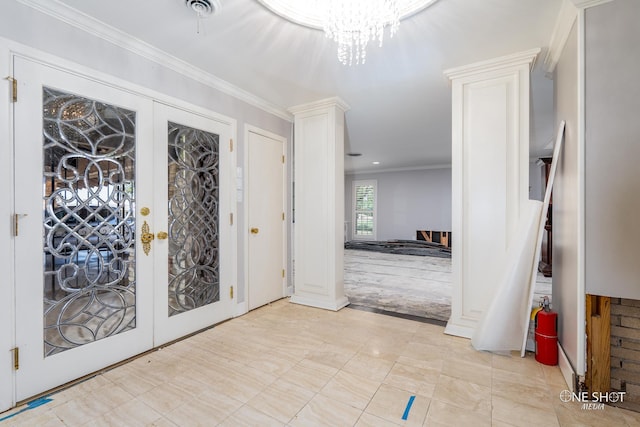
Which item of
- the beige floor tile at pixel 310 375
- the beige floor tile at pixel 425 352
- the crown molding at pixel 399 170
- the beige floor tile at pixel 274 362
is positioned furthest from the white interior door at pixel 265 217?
the crown molding at pixel 399 170

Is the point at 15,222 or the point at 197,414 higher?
the point at 15,222

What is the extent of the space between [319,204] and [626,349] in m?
2.69

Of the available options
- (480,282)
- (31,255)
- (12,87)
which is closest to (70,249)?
(31,255)

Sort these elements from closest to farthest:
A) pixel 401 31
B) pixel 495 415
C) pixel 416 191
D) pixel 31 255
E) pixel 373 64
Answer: pixel 495 415 < pixel 31 255 < pixel 401 31 < pixel 373 64 < pixel 416 191

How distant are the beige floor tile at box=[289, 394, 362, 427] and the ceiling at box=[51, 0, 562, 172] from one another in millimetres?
2456

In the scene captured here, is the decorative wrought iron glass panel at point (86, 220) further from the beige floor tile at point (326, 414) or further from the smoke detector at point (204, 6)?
the beige floor tile at point (326, 414)

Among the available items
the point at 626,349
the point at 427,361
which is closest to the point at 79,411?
the point at 427,361

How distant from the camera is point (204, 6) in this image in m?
1.82

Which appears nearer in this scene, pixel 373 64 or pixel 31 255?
pixel 31 255

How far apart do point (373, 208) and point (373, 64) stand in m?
7.54

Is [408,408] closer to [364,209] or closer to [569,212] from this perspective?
[569,212]

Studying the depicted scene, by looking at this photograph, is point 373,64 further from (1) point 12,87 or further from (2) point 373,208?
(2) point 373,208

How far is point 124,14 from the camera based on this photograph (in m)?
1.93

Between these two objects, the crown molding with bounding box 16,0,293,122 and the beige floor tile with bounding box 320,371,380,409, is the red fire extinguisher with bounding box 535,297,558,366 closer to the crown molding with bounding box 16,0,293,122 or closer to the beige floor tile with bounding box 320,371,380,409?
the beige floor tile with bounding box 320,371,380,409
